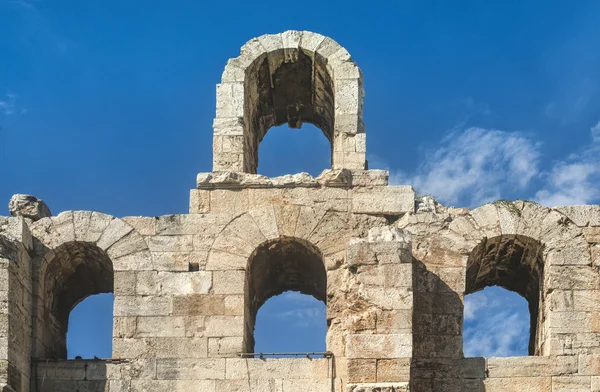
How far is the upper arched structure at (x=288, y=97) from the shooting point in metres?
27.6

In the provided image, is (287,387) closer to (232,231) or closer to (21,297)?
(232,231)

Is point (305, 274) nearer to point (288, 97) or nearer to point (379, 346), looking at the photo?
point (288, 97)

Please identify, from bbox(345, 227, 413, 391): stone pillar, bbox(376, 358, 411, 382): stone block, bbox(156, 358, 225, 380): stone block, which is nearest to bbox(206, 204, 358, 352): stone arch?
bbox(156, 358, 225, 380): stone block

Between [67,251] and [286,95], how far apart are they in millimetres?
5375

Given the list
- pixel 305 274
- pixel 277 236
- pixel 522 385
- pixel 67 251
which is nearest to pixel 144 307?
pixel 67 251

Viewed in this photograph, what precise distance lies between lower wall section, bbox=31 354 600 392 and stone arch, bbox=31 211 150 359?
1.82m

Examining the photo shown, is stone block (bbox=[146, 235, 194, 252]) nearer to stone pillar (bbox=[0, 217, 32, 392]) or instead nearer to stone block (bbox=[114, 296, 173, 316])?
stone block (bbox=[114, 296, 173, 316])

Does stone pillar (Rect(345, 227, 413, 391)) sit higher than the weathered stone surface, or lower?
lower

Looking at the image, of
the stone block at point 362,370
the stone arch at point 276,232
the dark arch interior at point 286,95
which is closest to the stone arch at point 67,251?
the stone arch at point 276,232

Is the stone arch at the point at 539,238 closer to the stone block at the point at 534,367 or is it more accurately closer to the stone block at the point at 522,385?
the stone block at the point at 534,367

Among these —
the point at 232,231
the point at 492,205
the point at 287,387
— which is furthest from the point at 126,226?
the point at 492,205

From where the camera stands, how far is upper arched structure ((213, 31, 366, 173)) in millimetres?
27609

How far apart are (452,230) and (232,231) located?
3676 mm

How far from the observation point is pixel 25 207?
90.0 feet
